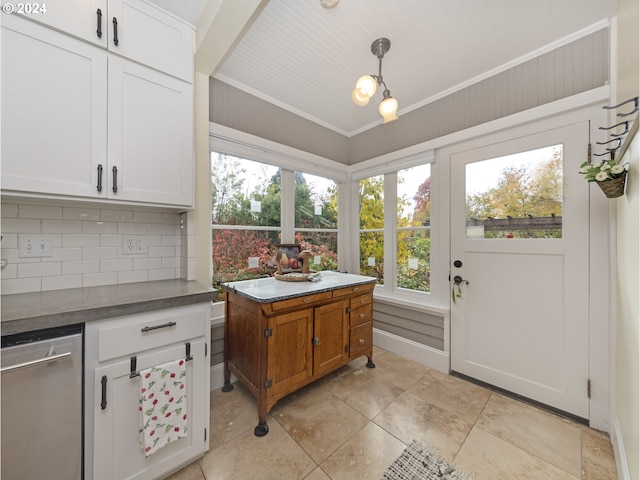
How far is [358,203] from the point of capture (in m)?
3.29

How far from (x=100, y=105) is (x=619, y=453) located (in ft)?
11.3

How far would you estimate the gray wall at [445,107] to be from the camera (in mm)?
1739

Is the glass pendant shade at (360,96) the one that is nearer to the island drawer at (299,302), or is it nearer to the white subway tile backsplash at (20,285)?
the island drawer at (299,302)

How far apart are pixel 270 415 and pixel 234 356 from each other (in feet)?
1.67

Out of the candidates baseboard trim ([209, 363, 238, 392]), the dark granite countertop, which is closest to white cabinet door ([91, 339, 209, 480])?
the dark granite countertop

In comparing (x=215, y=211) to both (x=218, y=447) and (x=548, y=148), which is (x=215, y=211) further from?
(x=548, y=148)

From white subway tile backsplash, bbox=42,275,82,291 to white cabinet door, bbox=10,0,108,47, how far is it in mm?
1351

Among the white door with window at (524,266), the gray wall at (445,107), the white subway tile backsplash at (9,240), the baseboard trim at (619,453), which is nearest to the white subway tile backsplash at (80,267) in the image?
the white subway tile backsplash at (9,240)

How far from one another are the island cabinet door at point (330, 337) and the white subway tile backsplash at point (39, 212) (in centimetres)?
178

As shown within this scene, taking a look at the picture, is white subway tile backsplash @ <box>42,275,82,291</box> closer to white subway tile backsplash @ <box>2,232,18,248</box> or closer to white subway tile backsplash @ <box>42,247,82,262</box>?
white subway tile backsplash @ <box>42,247,82,262</box>

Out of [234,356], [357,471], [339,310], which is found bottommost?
[357,471]

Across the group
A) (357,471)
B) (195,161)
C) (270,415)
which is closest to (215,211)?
(195,161)

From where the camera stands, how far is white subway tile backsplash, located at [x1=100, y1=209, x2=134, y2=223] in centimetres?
166

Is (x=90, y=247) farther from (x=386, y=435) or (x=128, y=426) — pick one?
(x=386, y=435)
